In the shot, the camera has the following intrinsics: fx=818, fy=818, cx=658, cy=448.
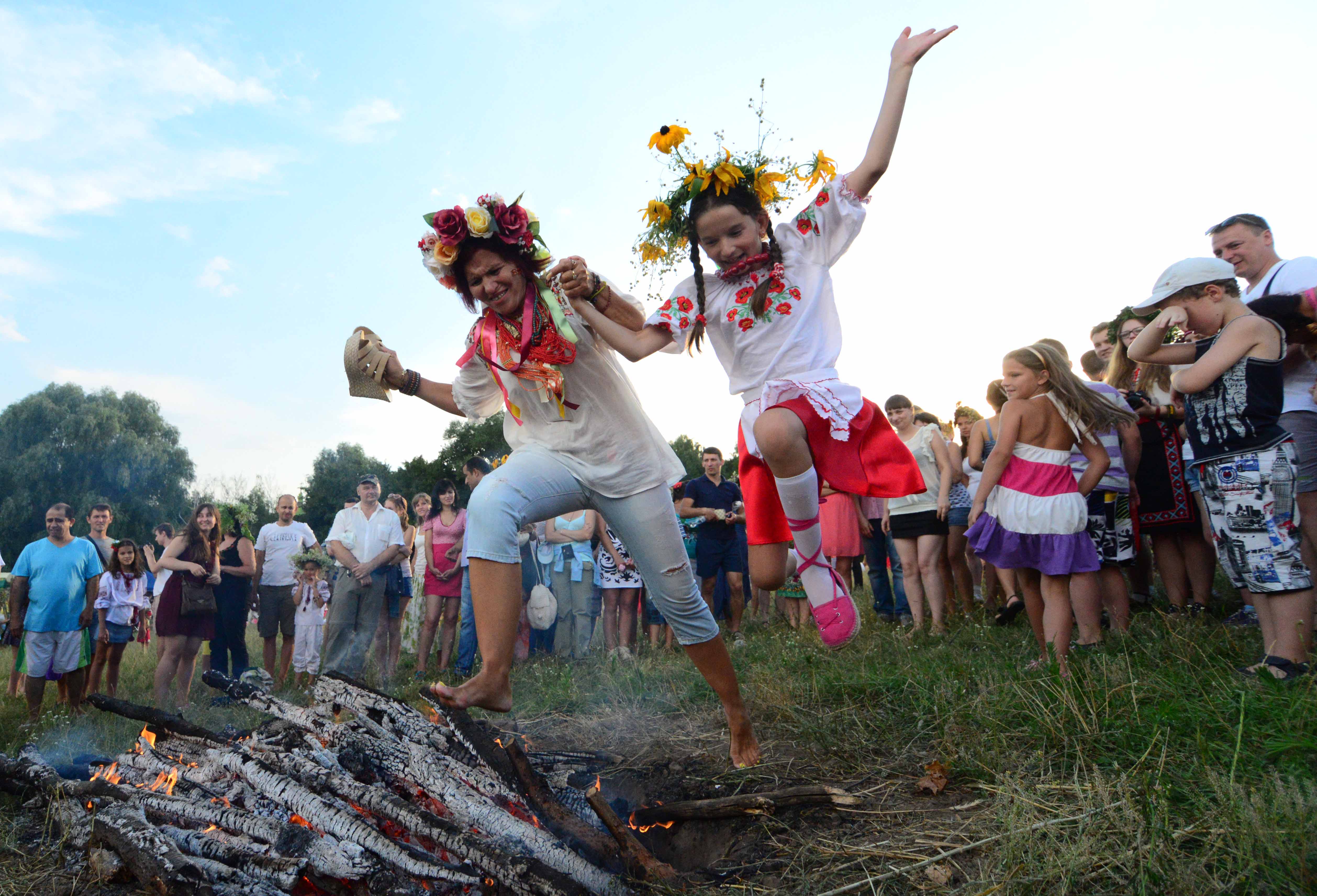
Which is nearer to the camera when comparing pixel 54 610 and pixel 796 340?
pixel 796 340

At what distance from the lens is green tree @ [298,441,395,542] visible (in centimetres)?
4506

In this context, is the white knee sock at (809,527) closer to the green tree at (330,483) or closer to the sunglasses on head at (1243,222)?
the sunglasses on head at (1243,222)

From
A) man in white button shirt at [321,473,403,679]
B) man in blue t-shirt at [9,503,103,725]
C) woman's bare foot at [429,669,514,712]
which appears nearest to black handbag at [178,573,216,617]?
man in blue t-shirt at [9,503,103,725]

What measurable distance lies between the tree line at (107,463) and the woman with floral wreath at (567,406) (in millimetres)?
29691

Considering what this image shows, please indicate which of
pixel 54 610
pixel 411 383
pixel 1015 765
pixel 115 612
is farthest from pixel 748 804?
pixel 115 612

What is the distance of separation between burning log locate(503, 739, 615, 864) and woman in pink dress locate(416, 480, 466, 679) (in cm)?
494

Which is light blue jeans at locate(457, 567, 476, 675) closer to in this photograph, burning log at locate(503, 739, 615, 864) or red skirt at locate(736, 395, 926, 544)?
burning log at locate(503, 739, 615, 864)

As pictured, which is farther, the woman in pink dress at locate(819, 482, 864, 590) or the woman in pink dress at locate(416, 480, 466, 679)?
the woman in pink dress at locate(416, 480, 466, 679)

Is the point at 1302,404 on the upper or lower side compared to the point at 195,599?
upper

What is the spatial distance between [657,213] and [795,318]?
0.81 metres

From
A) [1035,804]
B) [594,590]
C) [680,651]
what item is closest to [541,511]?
[1035,804]

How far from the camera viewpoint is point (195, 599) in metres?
7.00

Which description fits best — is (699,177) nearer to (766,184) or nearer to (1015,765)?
(766,184)

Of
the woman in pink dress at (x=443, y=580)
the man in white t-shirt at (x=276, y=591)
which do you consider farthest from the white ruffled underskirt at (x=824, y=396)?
the man in white t-shirt at (x=276, y=591)
